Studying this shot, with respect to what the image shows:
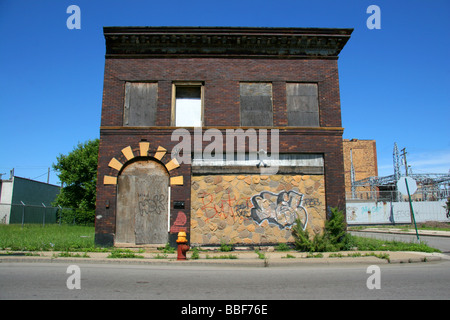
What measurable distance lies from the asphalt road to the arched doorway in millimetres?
3158

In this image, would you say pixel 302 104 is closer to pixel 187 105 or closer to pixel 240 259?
pixel 187 105

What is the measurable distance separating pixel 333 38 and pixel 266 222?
814 centimetres

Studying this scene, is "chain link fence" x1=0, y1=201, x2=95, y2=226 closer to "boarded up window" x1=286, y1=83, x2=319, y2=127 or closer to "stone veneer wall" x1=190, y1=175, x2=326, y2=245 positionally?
"stone veneer wall" x1=190, y1=175, x2=326, y2=245

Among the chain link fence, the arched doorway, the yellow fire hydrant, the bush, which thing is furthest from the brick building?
the chain link fence

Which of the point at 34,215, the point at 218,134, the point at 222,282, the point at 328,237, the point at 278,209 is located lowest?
the point at 222,282

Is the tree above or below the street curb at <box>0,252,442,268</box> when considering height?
above

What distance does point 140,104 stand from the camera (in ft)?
42.8

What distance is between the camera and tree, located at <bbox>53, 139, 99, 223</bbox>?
119ft

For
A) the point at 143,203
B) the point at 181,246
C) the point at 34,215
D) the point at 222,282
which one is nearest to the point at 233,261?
the point at 181,246

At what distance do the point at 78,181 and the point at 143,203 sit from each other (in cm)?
2862

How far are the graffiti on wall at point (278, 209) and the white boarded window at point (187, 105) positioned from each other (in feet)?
13.0

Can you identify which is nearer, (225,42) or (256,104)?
(256,104)

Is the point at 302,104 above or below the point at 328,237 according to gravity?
above
